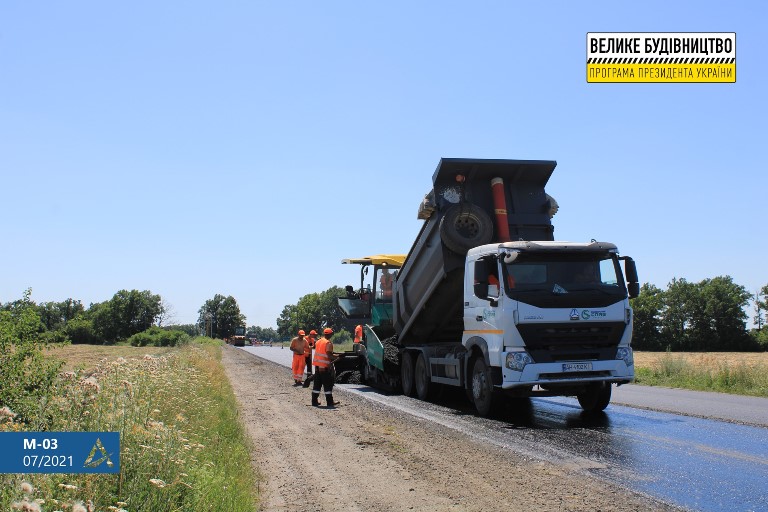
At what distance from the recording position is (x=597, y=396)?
11.1 m

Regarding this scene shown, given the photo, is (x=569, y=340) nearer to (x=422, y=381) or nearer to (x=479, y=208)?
(x=479, y=208)

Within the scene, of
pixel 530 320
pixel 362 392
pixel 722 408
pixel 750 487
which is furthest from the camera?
pixel 362 392

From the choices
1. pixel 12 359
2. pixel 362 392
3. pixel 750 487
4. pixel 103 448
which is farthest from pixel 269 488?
pixel 362 392

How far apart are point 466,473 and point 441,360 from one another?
6668 mm

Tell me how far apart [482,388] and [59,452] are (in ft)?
27.3

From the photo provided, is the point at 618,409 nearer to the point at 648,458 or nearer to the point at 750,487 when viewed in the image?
the point at 648,458

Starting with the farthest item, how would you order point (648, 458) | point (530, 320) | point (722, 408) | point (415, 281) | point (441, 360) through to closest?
point (415, 281) < point (441, 360) < point (722, 408) < point (530, 320) < point (648, 458)

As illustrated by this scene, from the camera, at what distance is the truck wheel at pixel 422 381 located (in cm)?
1435

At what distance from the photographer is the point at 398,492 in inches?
239

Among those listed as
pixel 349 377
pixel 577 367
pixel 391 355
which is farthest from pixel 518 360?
pixel 349 377

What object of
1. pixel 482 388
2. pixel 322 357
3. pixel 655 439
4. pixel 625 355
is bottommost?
pixel 655 439

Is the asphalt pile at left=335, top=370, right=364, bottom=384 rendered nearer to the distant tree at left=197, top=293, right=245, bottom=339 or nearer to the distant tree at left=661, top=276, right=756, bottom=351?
the distant tree at left=661, top=276, right=756, bottom=351

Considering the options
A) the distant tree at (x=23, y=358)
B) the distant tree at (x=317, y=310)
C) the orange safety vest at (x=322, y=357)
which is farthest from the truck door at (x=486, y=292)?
the distant tree at (x=317, y=310)

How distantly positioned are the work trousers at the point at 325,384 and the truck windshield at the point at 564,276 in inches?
204
